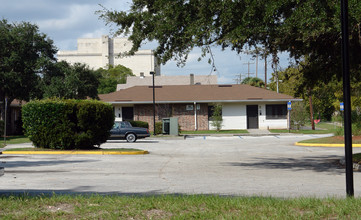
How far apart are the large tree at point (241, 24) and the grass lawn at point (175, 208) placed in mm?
5813

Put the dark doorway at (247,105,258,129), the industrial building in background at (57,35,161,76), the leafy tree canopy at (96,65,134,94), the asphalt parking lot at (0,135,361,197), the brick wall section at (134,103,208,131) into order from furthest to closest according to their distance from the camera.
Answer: the industrial building in background at (57,35,161,76) < the leafy tree canopy at (96,65,134,94) < the dark doorway at (247,105,258,129) < the brick wall section at (134,103,208,131) < the asphalt parking lot at (0,135,361,197)

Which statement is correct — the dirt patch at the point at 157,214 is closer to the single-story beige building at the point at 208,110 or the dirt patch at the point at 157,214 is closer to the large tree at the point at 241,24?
the large tree at the point at 241,24

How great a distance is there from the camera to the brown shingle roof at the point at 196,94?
45681mm

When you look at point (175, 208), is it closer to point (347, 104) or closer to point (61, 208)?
point (61, 208)

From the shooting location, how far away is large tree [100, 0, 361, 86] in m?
11.4

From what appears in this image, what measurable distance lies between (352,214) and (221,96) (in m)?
40.9

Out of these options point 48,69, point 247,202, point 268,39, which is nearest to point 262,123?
point 48,69

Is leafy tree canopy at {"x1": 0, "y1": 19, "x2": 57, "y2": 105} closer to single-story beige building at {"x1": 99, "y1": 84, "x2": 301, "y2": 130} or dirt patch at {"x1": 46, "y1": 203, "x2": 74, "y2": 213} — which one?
single-story beige building at {"x1": 99, "y1": 84, "x2": 301, "y2": 130}

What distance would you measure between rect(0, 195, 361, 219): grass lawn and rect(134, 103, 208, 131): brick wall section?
38792mm

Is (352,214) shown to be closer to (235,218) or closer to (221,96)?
(235,218)

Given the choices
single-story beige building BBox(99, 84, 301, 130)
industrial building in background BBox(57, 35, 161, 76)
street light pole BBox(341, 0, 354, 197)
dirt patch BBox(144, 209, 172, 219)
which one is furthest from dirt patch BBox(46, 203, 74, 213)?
industrial building in background BBox(57, 35, 161, 76)

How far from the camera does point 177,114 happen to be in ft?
153

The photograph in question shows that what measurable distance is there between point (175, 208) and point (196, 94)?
1634 inches

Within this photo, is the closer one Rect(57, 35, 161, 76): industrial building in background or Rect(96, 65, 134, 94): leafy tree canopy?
Rect(96, 65, 134, 94): leafy tree canopy
